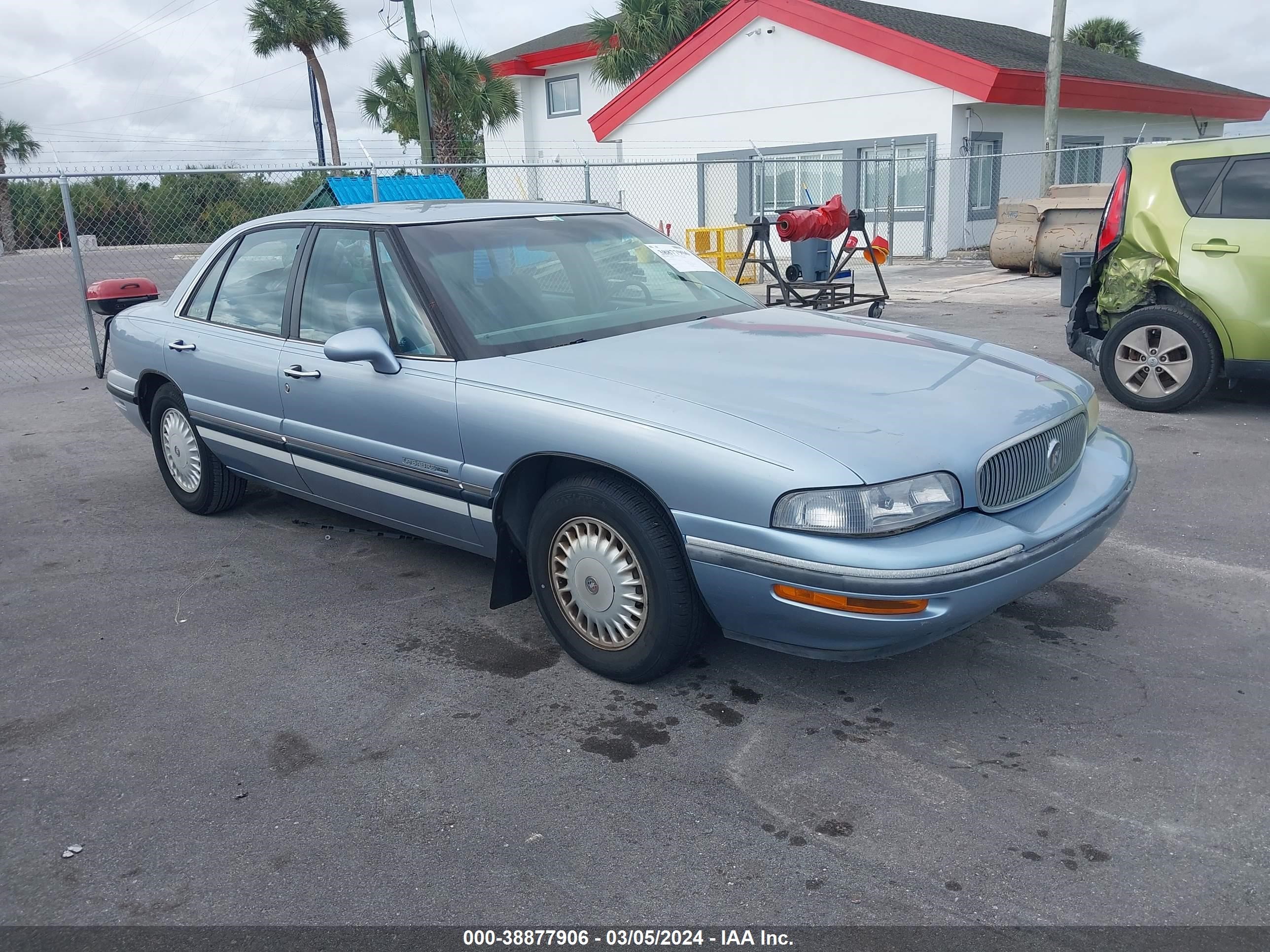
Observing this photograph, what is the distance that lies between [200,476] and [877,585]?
3.87 meters

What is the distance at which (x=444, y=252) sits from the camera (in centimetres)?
416

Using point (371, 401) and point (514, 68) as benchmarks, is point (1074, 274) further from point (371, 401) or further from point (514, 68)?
point (514, 68)

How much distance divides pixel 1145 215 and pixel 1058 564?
181 inches

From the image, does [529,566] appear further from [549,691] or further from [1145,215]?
[1145,215]

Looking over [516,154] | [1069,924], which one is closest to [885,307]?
[1069,924]

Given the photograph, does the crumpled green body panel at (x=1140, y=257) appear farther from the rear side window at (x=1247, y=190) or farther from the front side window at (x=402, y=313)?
the front side window at (x=402, y=313)

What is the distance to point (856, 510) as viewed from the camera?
295 centimetres

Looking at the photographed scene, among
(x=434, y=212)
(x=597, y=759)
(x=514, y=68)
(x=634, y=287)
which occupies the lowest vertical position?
(x=597, y=759)

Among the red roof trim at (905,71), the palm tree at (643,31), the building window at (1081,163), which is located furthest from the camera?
the palm tree at (643,31)

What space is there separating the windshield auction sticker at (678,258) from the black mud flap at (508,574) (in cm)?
158

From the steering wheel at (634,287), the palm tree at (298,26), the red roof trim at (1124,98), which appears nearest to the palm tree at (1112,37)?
the red roof trim at (1124,98)

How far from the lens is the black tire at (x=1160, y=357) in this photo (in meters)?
6.88

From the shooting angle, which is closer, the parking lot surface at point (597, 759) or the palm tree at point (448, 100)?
the parking lot surface at point (597, 759)

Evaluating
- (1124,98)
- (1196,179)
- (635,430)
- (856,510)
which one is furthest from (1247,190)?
(1124,98)
